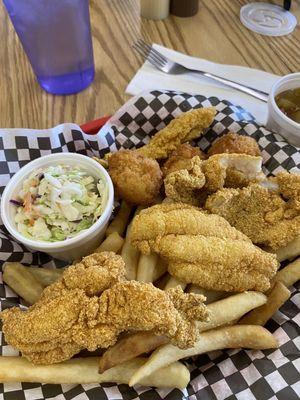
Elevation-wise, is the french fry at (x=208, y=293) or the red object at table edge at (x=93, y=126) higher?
the red object at table edge at (x=93, y=126)

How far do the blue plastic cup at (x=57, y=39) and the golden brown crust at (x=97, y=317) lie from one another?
1.16 m

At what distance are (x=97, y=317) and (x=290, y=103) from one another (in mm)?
1145

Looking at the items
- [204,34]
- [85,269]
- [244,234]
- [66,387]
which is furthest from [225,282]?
[204,34]

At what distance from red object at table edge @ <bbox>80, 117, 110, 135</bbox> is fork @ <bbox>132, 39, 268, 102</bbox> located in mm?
502

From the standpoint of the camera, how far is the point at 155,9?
7.96 feet

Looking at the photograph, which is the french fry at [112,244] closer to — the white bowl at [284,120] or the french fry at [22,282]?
the french fry at [22,282]

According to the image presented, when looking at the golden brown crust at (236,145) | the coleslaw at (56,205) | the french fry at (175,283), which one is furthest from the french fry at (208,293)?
the golden brown crust at (236,145)

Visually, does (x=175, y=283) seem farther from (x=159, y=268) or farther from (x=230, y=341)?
(x=230, y=341)

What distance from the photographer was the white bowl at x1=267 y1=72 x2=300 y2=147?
1.59 meters

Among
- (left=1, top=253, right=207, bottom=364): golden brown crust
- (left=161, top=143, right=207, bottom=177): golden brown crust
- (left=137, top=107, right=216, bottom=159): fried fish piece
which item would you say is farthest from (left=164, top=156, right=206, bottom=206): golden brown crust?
(left=1, top=253, right=207, bottom=364): golden brown crust

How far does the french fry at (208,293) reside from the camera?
4.09 feet

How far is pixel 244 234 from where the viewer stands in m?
1.31

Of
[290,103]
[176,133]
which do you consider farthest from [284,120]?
[176,133]

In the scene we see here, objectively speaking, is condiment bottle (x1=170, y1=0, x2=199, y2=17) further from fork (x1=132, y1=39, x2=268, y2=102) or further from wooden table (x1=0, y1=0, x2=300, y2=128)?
fork (x1=132, y1=39, x2=268, y2=102)
